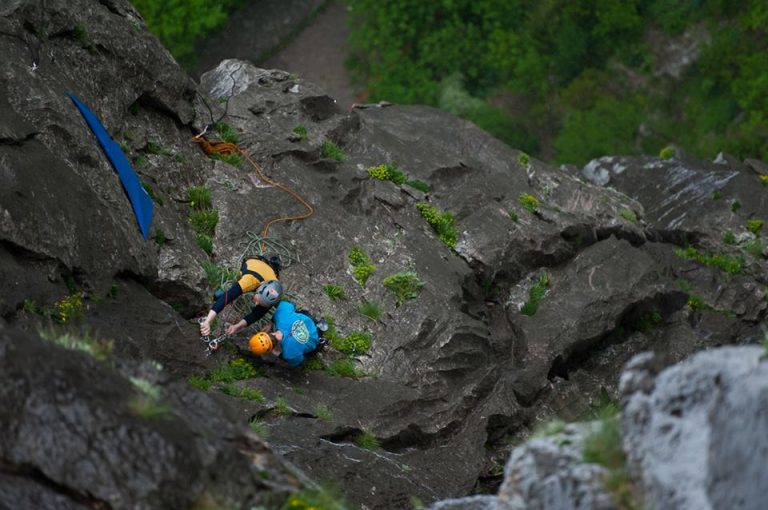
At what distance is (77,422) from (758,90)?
4791cm

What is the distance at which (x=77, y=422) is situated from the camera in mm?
9602

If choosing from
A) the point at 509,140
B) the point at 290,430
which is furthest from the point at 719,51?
the point at 290,430

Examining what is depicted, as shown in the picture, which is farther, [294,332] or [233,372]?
[294,332]

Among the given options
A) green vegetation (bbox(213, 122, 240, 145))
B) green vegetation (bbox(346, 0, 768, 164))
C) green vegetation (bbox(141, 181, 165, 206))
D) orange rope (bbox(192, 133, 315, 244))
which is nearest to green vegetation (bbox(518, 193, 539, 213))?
orange rope (bbox(192, 133, 315, 244))

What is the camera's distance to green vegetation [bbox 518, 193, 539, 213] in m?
25.7

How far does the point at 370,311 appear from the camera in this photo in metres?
20.8

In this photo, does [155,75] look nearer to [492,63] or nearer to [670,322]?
[670,322]

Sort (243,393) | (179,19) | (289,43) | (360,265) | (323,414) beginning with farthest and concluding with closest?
(289,43) → (179,19) → (360,265) → (323,414) → (243,393)

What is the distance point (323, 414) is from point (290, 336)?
1325 mm

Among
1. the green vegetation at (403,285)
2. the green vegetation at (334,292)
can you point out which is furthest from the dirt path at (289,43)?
the green vegetation at (334,292)

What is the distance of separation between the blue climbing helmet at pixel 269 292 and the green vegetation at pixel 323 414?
1.74m

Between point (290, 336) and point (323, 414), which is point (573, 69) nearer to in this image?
point (290, 336)

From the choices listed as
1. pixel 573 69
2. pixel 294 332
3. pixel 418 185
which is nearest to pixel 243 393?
pixel 294 332

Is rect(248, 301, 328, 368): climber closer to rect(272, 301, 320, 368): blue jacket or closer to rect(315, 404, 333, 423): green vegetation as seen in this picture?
rect(272, 301, 320, 368): blue jacket
